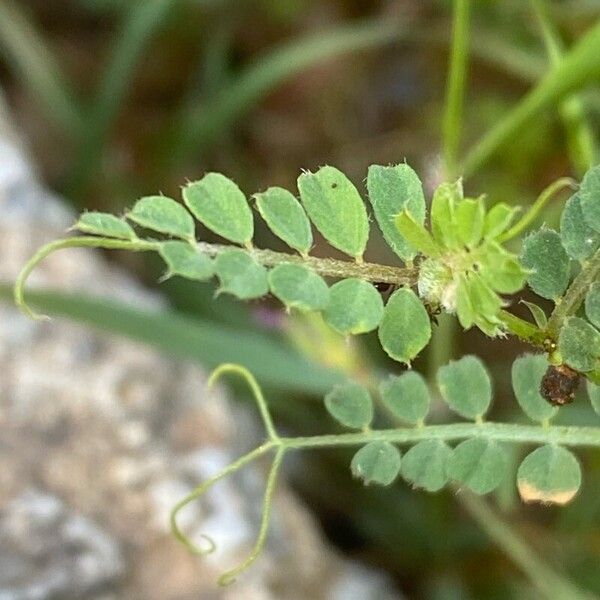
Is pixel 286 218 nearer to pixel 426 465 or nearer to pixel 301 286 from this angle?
pixel 301 286

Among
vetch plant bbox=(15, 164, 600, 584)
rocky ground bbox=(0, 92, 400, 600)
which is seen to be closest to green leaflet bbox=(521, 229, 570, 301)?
vetch plant bbox=(15, 164, 600, 584)

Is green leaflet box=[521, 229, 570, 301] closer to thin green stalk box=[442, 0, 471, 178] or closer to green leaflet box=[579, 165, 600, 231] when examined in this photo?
green leaflet box=[579, 165, 600, 231]

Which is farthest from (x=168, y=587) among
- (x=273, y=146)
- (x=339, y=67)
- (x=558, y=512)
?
(x=339, y=67)

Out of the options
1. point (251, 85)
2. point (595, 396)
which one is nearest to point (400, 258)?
point (595, 396)

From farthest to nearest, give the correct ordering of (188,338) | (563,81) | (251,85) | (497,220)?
(251,85) < (188,338) < (563,81) < (497,220)

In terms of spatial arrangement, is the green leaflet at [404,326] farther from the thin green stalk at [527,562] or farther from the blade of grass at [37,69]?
the blade of grass at [37,69]
